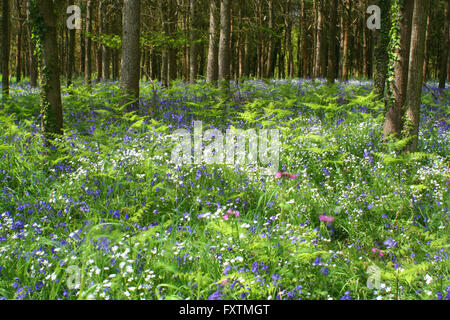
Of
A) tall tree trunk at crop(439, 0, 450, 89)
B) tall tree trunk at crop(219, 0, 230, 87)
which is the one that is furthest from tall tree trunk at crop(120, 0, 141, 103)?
tall tree trunk at crop(439, 0, 450, 89)

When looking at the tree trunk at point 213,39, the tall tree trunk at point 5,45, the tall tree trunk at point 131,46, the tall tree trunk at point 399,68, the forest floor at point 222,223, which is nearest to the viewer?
the forest floor at point 222,223

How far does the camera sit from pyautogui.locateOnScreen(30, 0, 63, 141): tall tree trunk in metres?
5.55

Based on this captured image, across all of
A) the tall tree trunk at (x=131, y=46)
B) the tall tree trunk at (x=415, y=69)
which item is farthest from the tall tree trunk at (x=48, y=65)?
the tall tree trunk at (x=415, y=69)

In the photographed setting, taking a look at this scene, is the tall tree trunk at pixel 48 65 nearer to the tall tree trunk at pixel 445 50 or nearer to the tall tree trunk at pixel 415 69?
the tall tree trunk at pixel 415 69

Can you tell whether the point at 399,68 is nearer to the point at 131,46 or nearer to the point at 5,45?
the point at 131,46

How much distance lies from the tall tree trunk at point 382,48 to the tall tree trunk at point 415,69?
2035 mm

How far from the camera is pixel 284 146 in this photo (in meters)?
5.84

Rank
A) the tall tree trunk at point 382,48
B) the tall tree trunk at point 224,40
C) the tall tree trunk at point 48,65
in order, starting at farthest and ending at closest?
the tall tree trunk at point 224,40 < the tall tree trunk at point 382,48 < the tall tree trunk at point 48,65

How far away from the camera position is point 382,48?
29.1 ft

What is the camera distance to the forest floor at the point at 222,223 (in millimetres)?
2875

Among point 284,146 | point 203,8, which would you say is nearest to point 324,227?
point 284,146

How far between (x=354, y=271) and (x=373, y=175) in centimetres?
238

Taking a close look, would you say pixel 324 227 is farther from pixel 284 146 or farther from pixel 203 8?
pixel 203 8

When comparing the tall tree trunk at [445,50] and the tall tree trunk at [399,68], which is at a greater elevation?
the tall tree trunk at [445,50]
